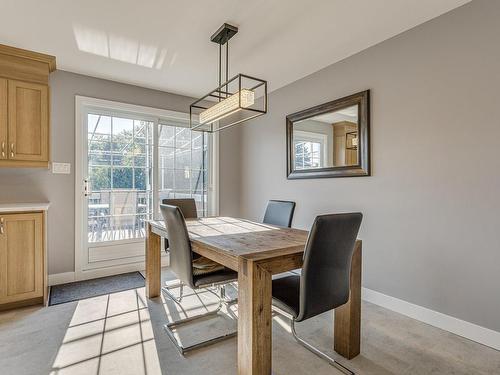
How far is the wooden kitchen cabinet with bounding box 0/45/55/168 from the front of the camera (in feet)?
8.42

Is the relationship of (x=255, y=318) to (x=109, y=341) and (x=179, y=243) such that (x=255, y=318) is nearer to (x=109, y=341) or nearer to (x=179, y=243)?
(x=179, y=243)

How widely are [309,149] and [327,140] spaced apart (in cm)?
30

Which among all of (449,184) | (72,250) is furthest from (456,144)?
(72,250)

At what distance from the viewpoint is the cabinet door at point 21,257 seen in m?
2.40

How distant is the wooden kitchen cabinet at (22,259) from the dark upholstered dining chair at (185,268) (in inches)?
52.4

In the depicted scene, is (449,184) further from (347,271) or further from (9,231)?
(9,231)

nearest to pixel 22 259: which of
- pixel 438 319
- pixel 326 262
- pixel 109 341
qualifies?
pixel 109 341

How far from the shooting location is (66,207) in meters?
3.23

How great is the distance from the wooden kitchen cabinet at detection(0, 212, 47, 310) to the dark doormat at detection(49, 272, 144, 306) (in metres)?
0.22

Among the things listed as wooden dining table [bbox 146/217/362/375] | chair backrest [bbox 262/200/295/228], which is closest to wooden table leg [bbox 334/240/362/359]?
wooden dining table [bbox 146/217/362/375]

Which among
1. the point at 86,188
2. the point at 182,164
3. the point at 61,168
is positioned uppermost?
the point at 182,164

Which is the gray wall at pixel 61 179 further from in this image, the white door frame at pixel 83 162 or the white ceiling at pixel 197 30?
the white ceiling at pixel 197 30

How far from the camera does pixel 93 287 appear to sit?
305cm

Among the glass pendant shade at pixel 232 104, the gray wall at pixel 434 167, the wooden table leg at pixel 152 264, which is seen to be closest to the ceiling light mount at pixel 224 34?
the glass pendant shade at pixel 232 104
